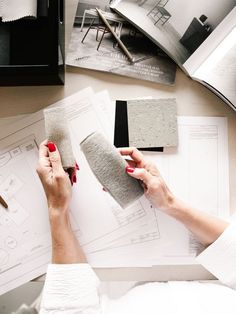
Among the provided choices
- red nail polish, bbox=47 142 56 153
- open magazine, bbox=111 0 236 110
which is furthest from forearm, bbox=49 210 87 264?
open magazine, bbox=111 0 236 110

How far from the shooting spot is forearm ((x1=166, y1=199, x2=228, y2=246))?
0.74m

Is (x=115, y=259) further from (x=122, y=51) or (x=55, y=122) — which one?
(x=122, y=51)

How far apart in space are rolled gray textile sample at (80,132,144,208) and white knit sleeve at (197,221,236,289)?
0.18 meters

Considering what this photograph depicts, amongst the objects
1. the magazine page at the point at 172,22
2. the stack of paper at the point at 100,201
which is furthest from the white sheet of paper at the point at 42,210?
the magazine page at the point at 172,22

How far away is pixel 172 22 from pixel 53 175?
36cm

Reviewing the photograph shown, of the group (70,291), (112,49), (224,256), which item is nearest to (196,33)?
(112,49)

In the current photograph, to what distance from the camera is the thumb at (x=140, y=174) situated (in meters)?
0.68

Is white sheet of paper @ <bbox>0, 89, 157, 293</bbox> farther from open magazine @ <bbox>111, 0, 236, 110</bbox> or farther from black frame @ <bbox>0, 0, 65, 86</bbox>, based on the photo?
open magazine @ <bbox>111, 0, 236, 110</bbox>

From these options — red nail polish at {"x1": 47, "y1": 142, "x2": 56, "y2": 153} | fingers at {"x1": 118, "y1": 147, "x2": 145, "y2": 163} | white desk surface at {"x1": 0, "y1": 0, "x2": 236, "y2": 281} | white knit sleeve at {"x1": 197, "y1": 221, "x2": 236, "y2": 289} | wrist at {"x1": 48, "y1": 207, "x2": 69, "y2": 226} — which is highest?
white desk surface at {"x1": 0, "y1": 0, "x2": 236, "y2": 281}

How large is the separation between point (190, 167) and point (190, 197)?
0.06m

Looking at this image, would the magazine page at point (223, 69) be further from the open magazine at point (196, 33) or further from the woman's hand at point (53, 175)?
the woman's hand at point (53, 175)

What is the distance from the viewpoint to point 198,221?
2.43ft

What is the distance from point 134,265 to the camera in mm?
777

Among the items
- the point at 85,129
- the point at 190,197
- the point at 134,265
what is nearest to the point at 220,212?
the point at 190,197
